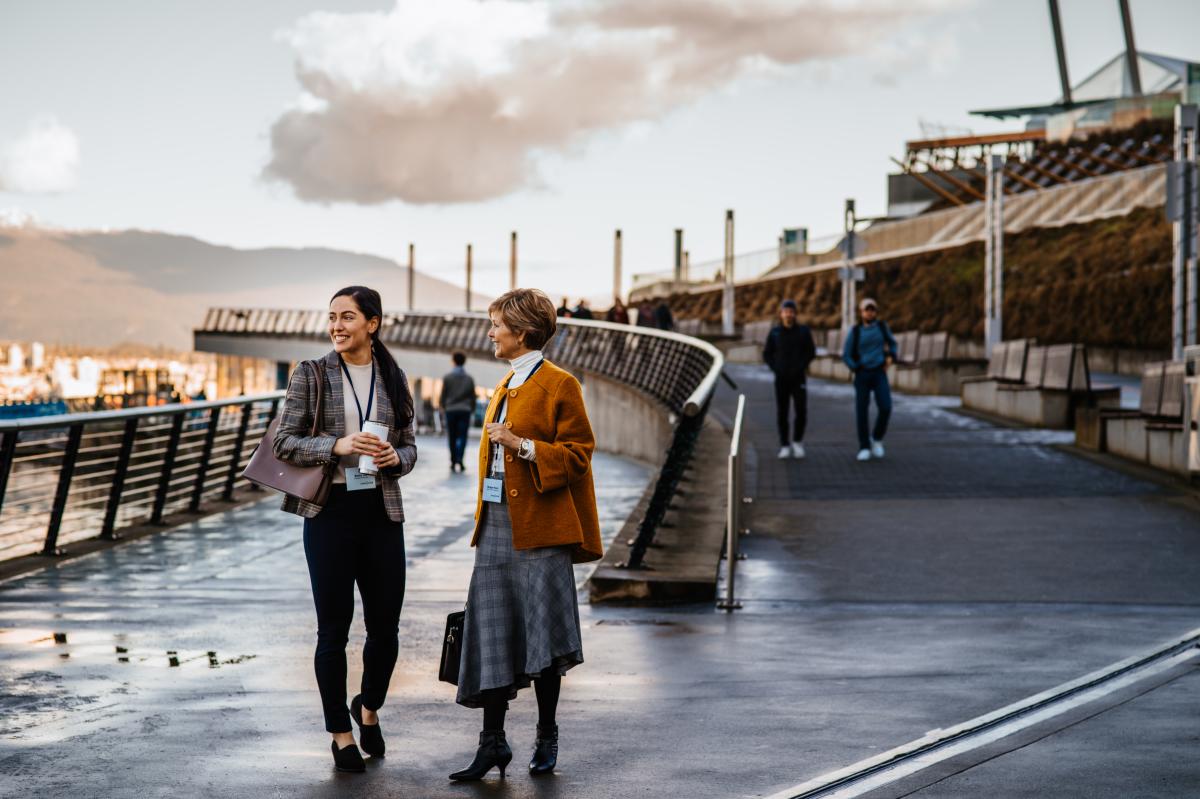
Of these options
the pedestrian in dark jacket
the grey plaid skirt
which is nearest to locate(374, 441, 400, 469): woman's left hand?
the grey plaid skirt

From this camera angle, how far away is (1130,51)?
9525 cm

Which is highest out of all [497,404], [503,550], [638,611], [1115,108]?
[1115,108]

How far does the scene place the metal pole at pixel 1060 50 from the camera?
102438 millimetres

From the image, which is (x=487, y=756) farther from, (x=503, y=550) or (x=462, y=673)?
(x=503, y=550)

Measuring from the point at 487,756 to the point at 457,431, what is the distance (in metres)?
18.2

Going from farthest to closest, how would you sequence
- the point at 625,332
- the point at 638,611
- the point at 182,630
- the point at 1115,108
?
the point at 1115,108 < the point at 625,332 < the point at 638,611 < the point at 182,630

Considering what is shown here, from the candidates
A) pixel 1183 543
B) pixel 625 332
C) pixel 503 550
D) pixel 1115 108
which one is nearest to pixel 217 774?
pixel 503 550

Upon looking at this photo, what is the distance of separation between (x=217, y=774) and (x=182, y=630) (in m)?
3.49

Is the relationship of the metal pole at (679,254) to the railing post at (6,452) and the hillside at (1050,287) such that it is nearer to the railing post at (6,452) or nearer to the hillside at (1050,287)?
the hillside at (1050,287)

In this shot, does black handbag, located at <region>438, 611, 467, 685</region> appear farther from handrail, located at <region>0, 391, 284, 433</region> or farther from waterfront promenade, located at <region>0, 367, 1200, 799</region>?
handrail, located at <region>0, 391, 284, 433</region>

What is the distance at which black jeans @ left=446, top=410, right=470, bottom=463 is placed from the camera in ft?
76.9

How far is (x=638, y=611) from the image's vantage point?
955cm

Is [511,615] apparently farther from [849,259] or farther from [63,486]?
[849,259]

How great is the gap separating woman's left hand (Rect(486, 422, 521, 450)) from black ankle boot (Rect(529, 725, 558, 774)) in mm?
1022
